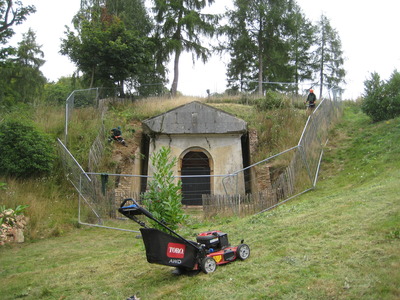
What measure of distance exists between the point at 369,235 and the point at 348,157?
10593mm

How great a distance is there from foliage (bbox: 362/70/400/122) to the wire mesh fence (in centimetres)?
329

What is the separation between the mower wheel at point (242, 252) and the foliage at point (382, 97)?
15481 mm

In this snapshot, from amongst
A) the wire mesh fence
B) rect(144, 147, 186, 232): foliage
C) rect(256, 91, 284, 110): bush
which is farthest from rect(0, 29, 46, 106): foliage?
rect(144, 147, 186, 232): foliage

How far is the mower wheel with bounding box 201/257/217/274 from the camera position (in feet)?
19.5

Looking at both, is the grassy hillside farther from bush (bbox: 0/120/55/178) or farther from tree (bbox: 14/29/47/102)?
tree (bbox: 14/29/47/102)

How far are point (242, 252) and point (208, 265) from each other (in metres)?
0.74

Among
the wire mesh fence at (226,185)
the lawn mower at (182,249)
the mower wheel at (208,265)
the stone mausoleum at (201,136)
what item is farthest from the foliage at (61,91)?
the mower wheel at (208,265)

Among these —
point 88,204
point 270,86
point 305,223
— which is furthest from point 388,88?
point 88,204

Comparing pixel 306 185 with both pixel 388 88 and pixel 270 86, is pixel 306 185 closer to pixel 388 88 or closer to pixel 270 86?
pixel 388 88

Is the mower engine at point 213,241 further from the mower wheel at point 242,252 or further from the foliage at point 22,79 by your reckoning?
the foliage at point 22,79

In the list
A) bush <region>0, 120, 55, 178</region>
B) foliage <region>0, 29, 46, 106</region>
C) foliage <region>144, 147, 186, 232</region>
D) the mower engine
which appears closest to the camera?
the mower engine

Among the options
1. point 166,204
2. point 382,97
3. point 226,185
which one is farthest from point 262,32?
point 166,204

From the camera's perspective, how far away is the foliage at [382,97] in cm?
1884

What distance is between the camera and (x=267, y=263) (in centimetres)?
598
